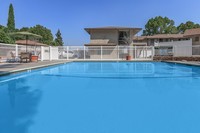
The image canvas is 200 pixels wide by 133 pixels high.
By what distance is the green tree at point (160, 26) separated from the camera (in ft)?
181

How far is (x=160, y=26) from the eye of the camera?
2174 inches

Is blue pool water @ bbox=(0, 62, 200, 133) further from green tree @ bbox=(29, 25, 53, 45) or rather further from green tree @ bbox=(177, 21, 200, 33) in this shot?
green tree @ bbox=(177, 21, 200, 33)

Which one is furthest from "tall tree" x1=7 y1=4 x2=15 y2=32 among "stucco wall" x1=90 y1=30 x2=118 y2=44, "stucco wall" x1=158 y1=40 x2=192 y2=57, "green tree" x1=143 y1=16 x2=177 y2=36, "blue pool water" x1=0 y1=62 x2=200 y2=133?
"blue pool water" x1=0 y1=62 x2=200 y2=133

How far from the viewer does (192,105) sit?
199 inches

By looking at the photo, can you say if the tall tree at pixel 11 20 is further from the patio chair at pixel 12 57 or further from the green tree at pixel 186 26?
the green tree at pixel 186 26

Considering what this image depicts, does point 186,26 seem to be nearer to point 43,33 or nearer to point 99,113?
point 43,33

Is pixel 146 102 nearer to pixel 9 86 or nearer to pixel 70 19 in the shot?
pixel 9 86

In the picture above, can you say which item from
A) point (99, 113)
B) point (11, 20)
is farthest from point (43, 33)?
point (99, 113)

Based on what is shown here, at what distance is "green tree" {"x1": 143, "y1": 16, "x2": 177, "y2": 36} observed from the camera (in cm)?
5525

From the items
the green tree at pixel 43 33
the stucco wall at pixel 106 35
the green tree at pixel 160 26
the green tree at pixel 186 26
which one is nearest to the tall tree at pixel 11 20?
the green tree at pixel 43 33

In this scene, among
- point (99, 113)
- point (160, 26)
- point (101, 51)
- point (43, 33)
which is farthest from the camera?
point (160, 26)

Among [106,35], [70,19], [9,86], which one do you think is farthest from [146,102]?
[70,19]

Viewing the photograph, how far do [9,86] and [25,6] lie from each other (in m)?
18.1

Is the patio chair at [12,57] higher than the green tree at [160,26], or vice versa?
the green tree at [160,26]
